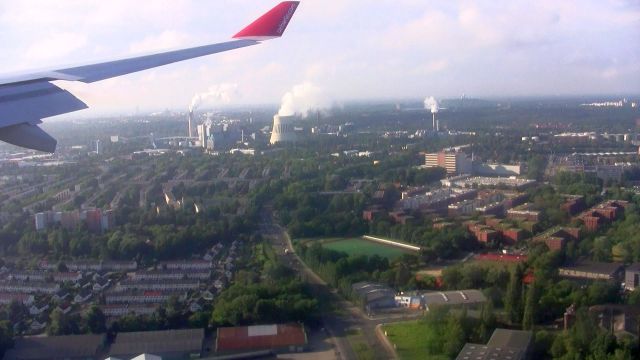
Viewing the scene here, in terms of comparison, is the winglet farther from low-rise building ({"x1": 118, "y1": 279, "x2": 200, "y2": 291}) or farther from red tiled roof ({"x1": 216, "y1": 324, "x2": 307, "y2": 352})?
low-rise building ({"x1": 118, "y1": 279, "x2": 200, "y2": 291})

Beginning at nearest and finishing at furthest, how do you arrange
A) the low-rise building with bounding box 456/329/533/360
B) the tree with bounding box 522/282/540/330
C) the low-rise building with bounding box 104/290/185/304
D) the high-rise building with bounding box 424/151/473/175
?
the low-rise building with bounding box 456/329/533/360 < the tree with bounding box 522/282/540/330 < the low-rise building with bounding box 104/290/185/304 < the high-rise building with bounding box 424/151/473/175

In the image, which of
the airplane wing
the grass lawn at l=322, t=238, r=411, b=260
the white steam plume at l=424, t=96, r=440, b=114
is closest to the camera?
the airplane wing

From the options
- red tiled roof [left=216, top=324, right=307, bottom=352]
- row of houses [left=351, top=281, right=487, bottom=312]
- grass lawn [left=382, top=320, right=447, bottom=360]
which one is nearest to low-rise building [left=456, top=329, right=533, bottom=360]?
grass lawn [left=382, top=320, right=447, bottom=360]

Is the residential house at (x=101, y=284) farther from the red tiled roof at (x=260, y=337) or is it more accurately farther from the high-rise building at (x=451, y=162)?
the high-rise building at (x=451, y=162)

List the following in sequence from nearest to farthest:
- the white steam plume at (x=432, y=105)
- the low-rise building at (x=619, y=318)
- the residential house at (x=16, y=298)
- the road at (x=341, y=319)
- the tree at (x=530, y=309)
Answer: the low-rise building at (x=619, y=318) < the road at (x=341, y=319) < the tree at (x=530, y=309) < the residential house at (x=16, y=298) < the white steam plume at (x=432, y=105)

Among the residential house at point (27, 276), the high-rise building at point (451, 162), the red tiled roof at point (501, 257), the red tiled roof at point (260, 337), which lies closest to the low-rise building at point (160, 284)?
the residential house at point (27, 276)

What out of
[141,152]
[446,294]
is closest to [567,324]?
[446,294]

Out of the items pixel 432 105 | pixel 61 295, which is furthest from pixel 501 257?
pixel 432 105
